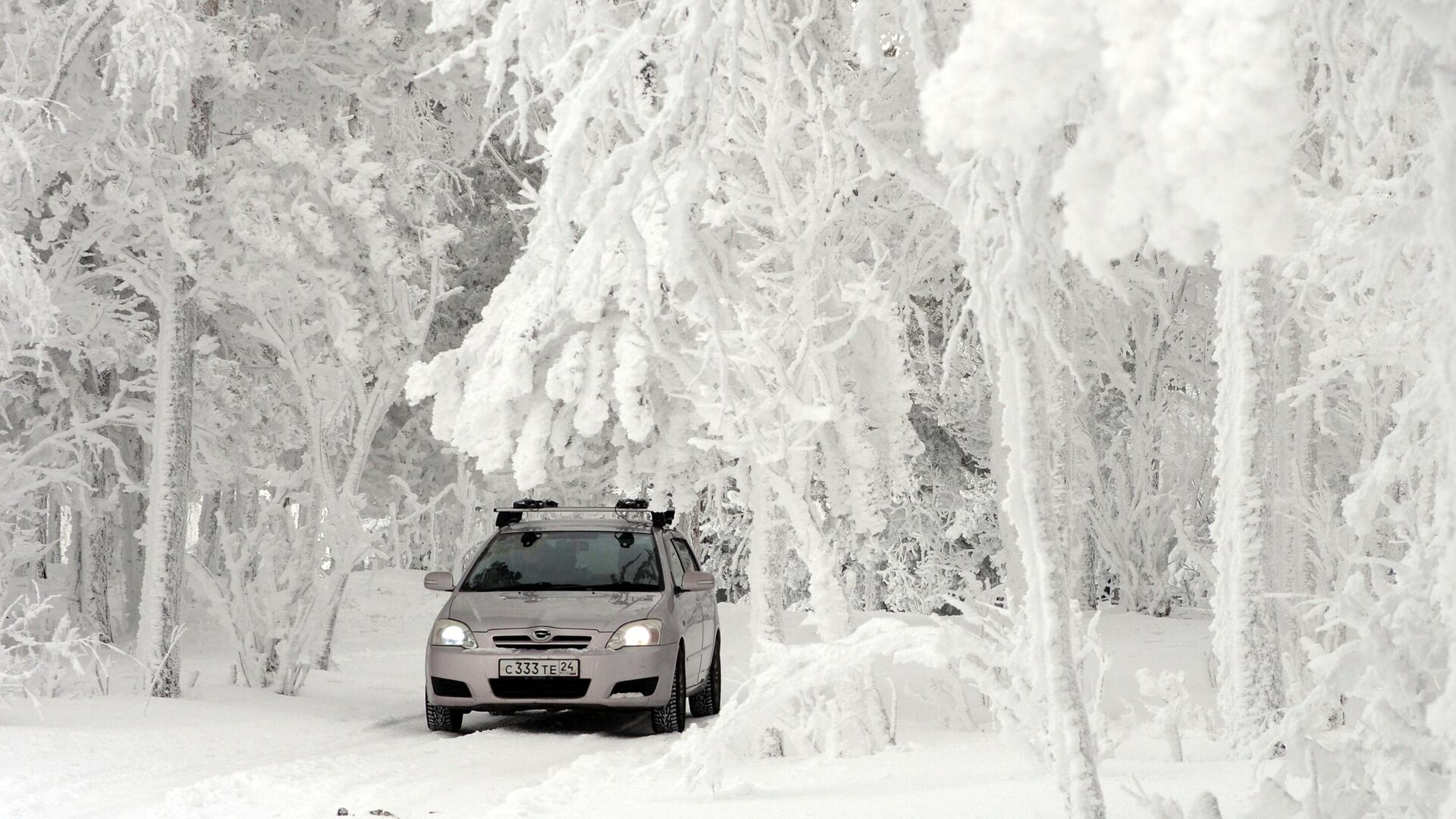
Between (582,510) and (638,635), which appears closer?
(638,635)

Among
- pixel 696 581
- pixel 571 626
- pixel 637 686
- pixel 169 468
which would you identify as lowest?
pixel 637 686

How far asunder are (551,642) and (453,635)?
72 cm

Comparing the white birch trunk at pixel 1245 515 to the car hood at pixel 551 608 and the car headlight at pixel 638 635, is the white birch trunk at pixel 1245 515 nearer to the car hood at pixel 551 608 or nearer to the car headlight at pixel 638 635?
the car headlight at pixel 638 635

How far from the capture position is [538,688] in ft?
34.3

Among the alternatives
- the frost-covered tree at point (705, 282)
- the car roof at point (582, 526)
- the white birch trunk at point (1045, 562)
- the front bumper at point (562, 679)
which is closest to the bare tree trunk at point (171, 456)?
the frost-covered tree at point (705, 282)

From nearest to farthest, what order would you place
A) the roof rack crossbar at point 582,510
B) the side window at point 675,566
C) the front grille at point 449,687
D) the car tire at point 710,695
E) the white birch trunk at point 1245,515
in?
the white birch trunk at point 1245,515, the front grille at point 449,687, the roof rack crossbar at point 582,510, the side window at point 675,566, the car tire at point 710,695

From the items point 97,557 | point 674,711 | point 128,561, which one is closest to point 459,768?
point 674,711

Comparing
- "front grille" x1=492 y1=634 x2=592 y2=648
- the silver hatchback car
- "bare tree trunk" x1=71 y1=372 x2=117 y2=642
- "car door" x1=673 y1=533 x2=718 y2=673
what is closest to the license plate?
the silver hatchback car

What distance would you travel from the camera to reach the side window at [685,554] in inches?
500

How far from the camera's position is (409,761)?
8.75 meters

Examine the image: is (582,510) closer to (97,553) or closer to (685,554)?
(685,554)

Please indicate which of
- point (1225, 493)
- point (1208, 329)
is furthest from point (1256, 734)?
point (1208, 329)

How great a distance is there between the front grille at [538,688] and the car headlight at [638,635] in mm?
343

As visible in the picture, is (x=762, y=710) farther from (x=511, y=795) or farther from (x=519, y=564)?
(x=519, y=564)
